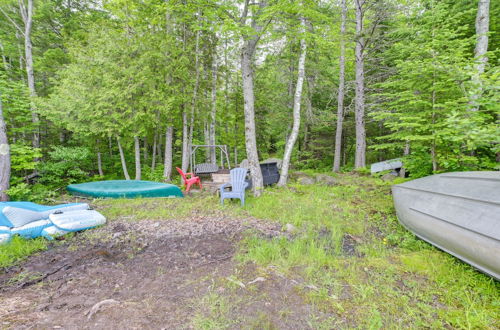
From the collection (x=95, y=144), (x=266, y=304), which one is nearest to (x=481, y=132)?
(x=266, y=304)

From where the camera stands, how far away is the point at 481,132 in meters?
2.27

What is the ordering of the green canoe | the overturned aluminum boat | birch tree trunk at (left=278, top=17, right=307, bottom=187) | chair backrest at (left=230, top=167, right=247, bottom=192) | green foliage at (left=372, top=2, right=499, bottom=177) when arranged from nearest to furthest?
the overturned aluminum boat
green foliage at (left=372, top=2, right=499, bottom=177)
chair backrest at (left=230, top=167, right=247, bottom=192)
the green canoe
birch tree trunk at (left=278, top=17, right=307, bottom=187)

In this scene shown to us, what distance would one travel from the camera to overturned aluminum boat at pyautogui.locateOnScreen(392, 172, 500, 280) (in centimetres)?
193

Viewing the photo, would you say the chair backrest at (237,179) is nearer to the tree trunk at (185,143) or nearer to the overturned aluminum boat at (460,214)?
the overturned aluminum boat at (460,214)

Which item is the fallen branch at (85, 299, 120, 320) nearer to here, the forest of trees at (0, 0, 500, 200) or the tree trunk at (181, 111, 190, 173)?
the forest of trees at (0, 0, 500, 200)

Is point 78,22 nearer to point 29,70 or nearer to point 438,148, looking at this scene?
point 29,70

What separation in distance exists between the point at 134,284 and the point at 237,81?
1047cm

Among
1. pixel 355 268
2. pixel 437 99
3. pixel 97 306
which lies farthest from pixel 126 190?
pixel 437 99

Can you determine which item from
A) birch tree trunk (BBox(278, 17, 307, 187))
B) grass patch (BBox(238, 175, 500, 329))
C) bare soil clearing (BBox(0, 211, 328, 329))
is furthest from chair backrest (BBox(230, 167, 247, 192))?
birch tree trunk (BBox(278, 17, 307, 187))

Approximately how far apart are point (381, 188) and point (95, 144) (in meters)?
9.92

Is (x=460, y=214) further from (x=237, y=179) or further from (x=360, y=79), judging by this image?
(x=360, y=79)

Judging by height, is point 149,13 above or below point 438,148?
above

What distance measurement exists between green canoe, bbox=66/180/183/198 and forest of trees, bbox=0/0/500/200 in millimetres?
678

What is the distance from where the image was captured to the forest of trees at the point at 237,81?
3667 mm
